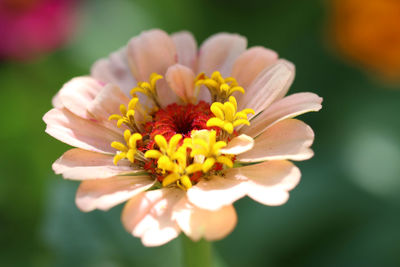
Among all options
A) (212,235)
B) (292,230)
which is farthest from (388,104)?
(212,235)

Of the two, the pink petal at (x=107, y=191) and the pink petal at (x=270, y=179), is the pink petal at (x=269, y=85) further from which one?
the pink petal at (x=107, y=191)

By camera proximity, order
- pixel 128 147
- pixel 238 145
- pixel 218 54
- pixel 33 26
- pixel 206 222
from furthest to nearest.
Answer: pixel 33 26, pixel 218 54, pixel 128 147, pixel 238 145, pixel 206 222

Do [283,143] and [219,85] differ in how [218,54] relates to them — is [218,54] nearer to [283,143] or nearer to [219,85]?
[219,85]

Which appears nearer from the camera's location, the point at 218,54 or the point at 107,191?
the point at 107,191

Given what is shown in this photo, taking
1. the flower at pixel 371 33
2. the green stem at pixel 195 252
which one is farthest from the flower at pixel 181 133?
the flower at pixel 371 33

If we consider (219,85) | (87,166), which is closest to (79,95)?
(87,166)

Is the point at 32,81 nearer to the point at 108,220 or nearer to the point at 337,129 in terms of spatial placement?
the point at 108,220

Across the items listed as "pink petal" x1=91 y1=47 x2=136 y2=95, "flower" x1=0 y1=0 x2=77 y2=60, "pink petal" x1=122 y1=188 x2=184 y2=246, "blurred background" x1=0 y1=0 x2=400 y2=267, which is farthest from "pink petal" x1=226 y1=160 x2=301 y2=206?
"flower" x1=0 y1=0 x2=77 y2=60
